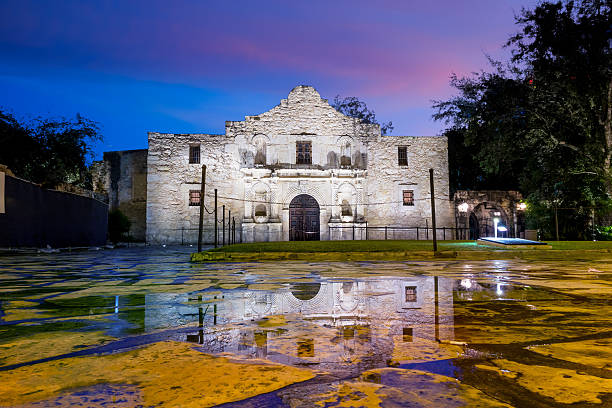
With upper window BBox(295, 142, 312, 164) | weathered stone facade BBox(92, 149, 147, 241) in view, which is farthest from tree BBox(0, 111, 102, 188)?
upper window BBox(295, 142, 312, 164)

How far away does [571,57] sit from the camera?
62.2ft

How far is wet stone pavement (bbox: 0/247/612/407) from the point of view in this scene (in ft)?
5.30

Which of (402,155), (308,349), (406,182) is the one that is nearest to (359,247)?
(308,349)

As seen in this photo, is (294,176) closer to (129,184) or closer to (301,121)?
(301,121)

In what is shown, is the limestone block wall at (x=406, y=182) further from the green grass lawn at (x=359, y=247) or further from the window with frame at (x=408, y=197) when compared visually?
the green grass lawn at (x=359, y=247)

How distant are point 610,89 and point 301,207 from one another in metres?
17.1

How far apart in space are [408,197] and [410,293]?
23.3 meters

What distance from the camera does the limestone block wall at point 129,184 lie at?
2834cm

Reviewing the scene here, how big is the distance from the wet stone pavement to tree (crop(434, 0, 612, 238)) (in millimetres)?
18593

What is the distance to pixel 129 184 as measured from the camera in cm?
2853

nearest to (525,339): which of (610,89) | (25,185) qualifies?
(25,185)

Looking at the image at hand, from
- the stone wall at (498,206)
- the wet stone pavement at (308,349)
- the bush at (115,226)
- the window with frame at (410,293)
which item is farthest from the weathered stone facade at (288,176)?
the wet stone pavement at (308,349)

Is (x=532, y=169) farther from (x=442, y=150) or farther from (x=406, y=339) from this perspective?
(x=406, y=339)

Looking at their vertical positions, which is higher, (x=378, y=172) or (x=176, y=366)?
(x=378, y=172)
